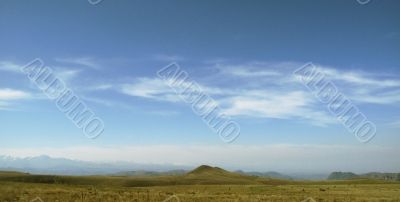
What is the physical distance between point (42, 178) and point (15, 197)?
186 feet

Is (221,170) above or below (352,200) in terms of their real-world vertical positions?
above

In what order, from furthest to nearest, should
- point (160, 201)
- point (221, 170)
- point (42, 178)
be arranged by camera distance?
point (221, 170) < point (42, 178) < point (160, 201)

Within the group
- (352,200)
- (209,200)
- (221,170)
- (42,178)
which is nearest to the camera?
(209,200)

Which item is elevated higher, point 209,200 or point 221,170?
point 221,170

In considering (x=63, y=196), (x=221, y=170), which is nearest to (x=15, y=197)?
(x=63, y=196)

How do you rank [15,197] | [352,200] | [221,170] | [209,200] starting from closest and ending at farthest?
[15,197] < [209,200] < [352,200] < [221,170]

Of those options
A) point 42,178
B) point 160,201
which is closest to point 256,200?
point 160,201

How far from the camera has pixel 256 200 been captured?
44469mm

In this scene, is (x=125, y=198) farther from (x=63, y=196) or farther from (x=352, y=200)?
(x=352, y=200)

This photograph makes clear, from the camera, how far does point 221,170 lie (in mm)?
161000

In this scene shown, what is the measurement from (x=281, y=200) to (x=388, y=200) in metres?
13.1

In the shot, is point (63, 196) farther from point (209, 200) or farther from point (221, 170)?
point (221, 170)

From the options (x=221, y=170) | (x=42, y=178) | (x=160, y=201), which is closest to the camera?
(x=160, y=201)

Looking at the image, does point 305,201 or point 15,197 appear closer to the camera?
point 15,197
